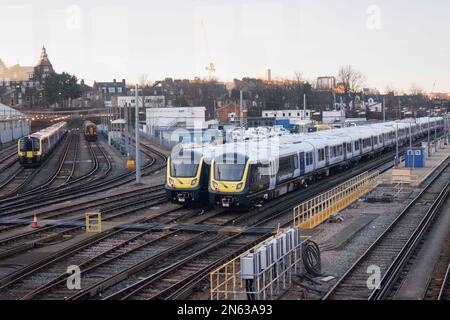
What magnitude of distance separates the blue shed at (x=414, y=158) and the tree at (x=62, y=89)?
52.7 m

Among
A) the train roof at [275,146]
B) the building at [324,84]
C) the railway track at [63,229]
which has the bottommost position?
the railway track at [63,229]

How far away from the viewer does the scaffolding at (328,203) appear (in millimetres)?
17681

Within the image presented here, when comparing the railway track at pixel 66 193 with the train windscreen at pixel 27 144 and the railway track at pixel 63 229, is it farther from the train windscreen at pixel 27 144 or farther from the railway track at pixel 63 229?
the train windscreen at pixel 27 144

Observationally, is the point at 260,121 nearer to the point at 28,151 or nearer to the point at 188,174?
the point at 28,151

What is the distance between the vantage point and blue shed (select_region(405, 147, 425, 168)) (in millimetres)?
33656

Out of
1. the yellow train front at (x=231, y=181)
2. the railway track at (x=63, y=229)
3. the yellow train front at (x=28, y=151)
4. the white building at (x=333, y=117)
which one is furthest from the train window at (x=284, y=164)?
the white building at (x=333, y=117)

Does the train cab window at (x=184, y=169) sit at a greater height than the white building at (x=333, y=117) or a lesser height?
lesser

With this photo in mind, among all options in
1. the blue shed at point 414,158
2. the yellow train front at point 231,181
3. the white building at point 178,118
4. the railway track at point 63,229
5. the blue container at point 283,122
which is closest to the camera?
the railway track at point 63,229

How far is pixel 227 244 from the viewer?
50.8 ft

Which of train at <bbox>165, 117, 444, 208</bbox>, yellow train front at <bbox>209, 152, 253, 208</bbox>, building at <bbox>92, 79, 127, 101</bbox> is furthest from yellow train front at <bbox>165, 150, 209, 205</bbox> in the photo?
building at <bbox>92, 79, 127, 101</bbox>

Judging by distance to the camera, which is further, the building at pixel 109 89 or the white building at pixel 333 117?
the building at pixel 109 89

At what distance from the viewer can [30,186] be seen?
30.8 meters

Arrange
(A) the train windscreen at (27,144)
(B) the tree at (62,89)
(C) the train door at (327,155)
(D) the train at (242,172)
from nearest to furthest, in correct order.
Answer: (D) the train at (242,172) → (C) the train door at (327,155) → (A) the train windscreen at (27,144) → (B) the tree at (62,89)
